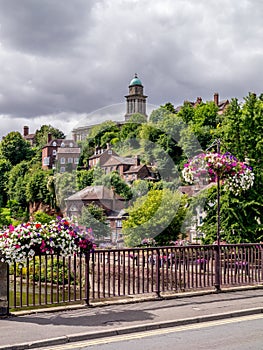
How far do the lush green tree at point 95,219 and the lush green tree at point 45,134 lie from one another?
3053 inches

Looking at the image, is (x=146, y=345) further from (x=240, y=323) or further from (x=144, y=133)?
(x=144, y=133)

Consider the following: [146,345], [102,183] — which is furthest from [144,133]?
[146,345]

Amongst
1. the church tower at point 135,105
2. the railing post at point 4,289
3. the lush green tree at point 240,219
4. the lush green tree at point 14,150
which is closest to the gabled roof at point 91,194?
the church tower at point 135,105

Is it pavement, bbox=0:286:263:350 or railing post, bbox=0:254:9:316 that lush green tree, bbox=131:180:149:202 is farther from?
railing post, bbox=0:254:9:316

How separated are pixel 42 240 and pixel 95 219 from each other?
32590 mm

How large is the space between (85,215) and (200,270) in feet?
95.3

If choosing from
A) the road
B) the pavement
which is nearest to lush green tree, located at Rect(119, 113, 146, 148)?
the pavement

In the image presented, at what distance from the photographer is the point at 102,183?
110 ft

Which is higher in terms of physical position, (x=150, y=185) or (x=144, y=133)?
(x=144, y=133)

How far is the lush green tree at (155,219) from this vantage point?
A: 43500 mm

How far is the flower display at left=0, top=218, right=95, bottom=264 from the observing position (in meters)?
9.70

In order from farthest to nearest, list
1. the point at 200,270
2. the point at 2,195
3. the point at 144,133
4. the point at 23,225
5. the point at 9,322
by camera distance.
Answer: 1. the point at 2,195
2. the point at 144,133
3. the point at 200,270
4. the point at 23,225
5. the point at 9,322

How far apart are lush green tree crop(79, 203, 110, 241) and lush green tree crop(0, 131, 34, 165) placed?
264ft

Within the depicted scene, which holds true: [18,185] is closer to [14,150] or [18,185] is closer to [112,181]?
[14,150]
